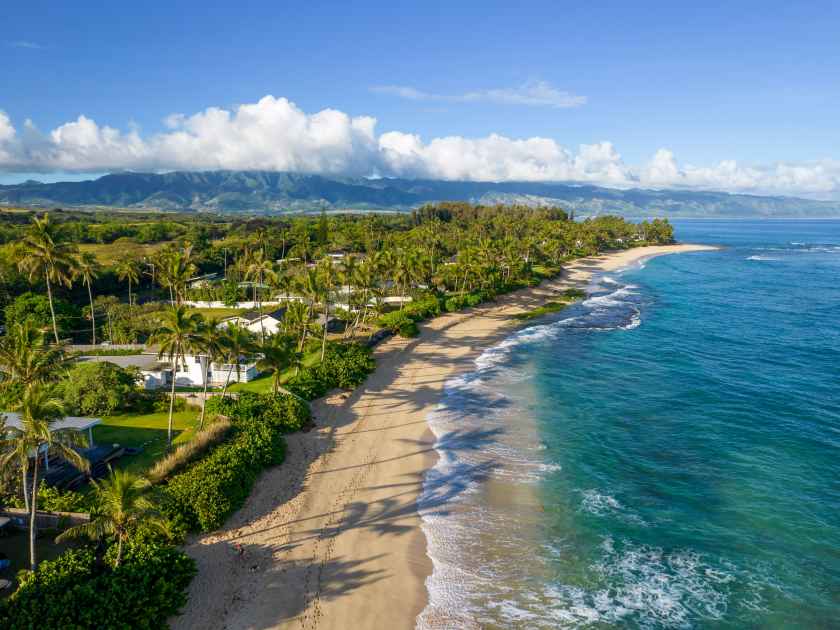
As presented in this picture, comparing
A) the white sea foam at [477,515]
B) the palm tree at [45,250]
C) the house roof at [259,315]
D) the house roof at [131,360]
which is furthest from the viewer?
the house roof at [259,315]

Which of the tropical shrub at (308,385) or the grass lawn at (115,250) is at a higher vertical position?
the grass lawn at (115,250)

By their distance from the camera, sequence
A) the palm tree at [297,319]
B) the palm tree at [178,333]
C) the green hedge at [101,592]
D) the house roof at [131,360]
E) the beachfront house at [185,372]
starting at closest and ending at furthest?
the green hedge at [101,592] < the palm tree at [178,333] < the beachfront house at [185,372] < the house roof at [131,360] < the palm tree at [297,319]

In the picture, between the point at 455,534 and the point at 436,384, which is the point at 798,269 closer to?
the point at 436,384

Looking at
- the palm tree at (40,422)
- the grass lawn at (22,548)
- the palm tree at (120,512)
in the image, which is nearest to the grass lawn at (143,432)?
the grass lawn at (22,548)

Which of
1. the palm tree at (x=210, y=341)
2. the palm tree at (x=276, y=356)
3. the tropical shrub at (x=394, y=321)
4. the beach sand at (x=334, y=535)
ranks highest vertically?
the palm tree at (x=210, y=341)

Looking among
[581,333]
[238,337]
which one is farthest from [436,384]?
[581,333]

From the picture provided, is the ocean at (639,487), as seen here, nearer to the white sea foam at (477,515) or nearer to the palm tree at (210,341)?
the white sea foam at (477,515)

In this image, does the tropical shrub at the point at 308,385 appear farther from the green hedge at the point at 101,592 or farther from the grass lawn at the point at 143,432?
the green hedge at the point at 101,592

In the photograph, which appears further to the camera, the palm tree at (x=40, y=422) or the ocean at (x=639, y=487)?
the ocean at (x=639, y=487)
